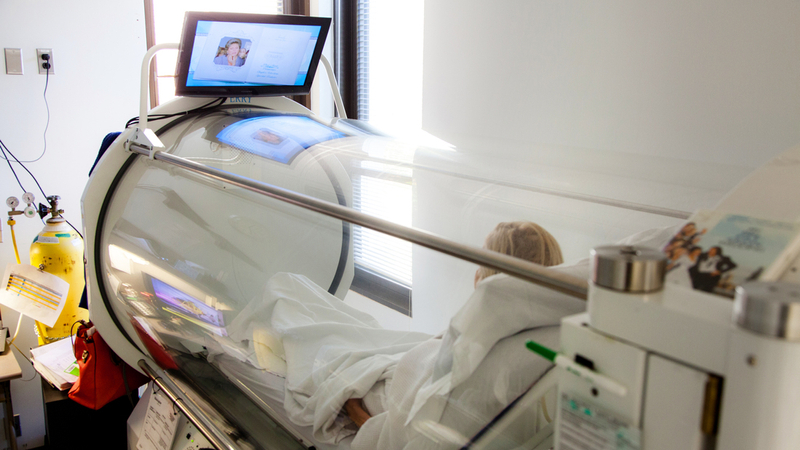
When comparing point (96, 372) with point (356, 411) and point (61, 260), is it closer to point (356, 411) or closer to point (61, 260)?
point (61, 260)

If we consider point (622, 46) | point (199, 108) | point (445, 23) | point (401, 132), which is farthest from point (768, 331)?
point (445, 23)

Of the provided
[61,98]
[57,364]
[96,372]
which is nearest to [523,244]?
[96,372]

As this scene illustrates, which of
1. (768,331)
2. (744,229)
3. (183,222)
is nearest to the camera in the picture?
(768,331)

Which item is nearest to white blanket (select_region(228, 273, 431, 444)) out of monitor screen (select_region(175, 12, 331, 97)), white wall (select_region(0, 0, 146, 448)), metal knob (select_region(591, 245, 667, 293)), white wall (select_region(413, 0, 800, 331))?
white wall (select_region(413, 0, 800, 331))

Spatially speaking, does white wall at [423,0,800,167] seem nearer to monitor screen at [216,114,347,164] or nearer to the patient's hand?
monitor screen at [216,114,347,164]

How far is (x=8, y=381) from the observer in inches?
75.7

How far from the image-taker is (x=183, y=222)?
126 centimetres

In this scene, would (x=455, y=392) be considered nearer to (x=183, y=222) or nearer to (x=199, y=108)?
(x=183, y=222)

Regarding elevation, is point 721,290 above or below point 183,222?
above

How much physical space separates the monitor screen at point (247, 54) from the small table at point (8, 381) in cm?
123

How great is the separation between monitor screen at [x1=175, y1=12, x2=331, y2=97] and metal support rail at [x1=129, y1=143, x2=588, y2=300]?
489mm

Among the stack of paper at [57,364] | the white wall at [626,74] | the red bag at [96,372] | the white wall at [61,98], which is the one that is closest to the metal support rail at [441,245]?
the white wall at [626,74]

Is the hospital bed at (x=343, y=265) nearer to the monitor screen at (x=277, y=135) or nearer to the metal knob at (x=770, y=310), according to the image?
the monitor screen at (x=277, y=135)

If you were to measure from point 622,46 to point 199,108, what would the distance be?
3.97 feet
